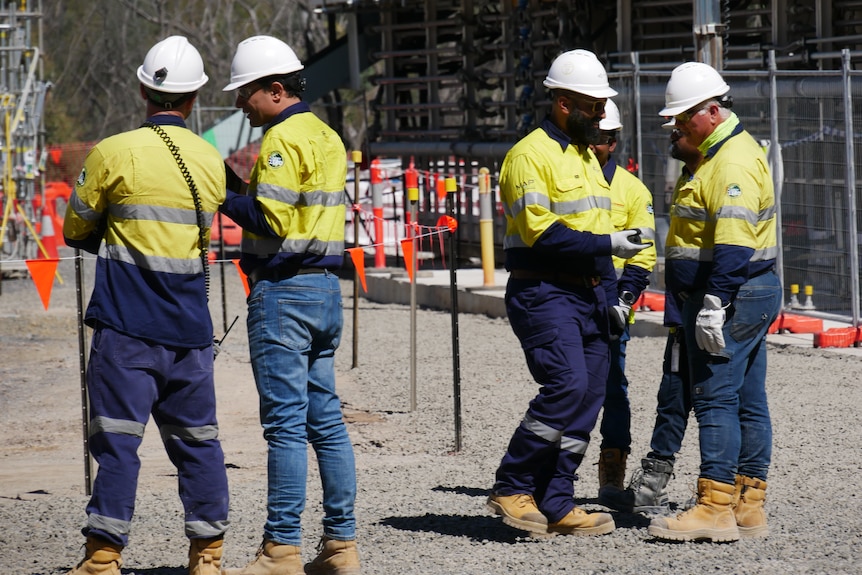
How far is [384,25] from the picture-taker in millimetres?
21984

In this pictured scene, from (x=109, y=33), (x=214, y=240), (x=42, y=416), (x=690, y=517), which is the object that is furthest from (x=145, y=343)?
(x=109, y=33)

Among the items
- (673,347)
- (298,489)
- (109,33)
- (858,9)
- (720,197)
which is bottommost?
(298,489)

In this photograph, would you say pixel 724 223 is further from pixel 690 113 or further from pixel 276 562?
pixel 276 562

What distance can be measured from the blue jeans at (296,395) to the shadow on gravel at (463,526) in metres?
0.95

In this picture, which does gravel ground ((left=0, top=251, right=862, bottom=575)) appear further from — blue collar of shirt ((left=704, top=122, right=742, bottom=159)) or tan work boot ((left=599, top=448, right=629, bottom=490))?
blue collar of shirt ((left=704, top=122, right=742, bottom=159))

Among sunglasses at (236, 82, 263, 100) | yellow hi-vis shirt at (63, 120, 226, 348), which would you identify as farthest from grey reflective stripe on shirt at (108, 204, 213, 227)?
sunglasses at (236, 82, 263, 100)

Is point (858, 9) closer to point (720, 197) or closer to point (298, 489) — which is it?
point (720, 197)

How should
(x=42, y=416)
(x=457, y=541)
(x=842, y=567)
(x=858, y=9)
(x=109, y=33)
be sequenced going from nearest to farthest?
(x=842, y=567) → (x=457, y=541) → (x=42, y=416) → (x=858, y=9) → (x=109, y=33)

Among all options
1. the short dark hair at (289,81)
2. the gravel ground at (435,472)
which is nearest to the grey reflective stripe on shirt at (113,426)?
the gravel ground at (435,472)

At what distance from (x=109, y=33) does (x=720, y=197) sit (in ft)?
155

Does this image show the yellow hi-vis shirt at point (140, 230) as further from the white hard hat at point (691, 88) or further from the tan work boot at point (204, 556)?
the white hard hat at point (691, 88)

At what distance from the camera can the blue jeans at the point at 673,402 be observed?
20.8ft

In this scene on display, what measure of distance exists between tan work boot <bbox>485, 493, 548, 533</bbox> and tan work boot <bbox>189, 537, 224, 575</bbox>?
134cm

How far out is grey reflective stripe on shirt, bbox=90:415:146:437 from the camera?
505 cm
